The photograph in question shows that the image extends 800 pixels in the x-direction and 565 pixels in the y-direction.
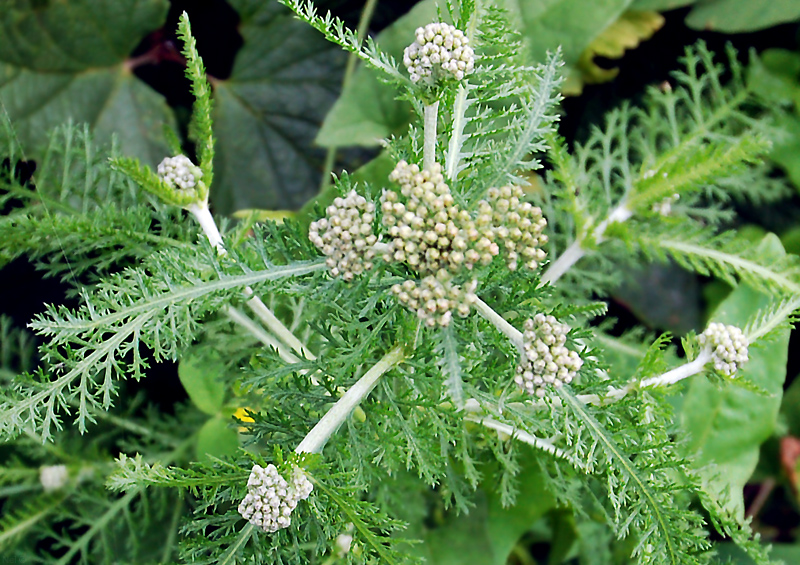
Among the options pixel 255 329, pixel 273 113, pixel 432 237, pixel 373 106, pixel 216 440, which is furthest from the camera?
pixel 273 113

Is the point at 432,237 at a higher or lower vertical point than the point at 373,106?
higher

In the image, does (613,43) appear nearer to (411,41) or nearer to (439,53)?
(411,41)

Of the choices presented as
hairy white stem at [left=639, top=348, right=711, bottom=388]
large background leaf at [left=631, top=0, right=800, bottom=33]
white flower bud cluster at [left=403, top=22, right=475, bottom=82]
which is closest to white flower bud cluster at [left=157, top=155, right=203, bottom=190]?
white flower bud cluster at [left=403, top=22, right=475, bottom=82]

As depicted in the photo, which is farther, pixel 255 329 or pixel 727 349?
pixel 255 329

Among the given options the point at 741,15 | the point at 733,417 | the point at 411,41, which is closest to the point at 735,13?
the point at 741,15

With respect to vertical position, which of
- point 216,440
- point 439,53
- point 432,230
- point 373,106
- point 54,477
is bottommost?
point 54,477

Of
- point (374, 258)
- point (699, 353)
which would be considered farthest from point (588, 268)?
point (374, 258)

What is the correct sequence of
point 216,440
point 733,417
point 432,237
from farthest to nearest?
1. point 733,417
2. point 216,440
3. point 432,237

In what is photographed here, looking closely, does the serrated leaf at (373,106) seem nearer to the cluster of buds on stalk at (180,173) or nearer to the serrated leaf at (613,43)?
the serrated leaf at (613,43)

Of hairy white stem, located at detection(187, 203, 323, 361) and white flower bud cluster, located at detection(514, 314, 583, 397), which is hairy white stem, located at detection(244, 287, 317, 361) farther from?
white flower bud cluster, located at detection(514, 314, 583, 397)
